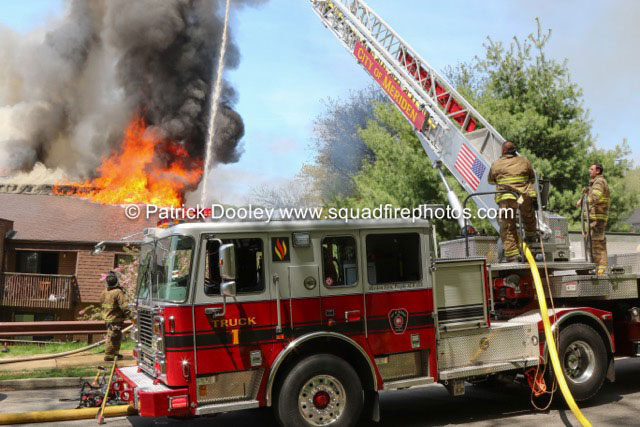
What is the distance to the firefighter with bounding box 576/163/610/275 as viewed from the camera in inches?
354

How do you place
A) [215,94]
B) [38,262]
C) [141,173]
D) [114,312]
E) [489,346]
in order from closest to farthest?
[489,346], [114,312], [141,173], [38,262], [215,94]

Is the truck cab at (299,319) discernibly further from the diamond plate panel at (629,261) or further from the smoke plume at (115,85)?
the smoke plume at (115,85)

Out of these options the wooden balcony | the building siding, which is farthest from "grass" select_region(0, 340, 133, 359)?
the building siding

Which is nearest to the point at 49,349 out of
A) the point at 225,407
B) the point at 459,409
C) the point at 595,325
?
the point at 225,407

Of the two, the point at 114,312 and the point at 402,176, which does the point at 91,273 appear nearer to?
the point at 402,176

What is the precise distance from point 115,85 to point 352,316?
2920 centimetres

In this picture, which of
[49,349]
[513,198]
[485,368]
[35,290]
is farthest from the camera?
[35,290]

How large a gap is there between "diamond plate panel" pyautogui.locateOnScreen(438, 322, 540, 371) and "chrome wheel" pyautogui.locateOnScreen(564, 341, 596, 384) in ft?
1.91

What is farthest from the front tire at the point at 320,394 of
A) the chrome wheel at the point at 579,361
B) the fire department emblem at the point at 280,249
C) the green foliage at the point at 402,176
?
the green foliage at the point at 402,176

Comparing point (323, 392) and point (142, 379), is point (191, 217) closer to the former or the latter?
point (142, 379)

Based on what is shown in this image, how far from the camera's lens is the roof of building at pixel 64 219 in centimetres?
2603

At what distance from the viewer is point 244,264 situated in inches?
244

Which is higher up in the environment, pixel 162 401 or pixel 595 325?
pixel 595 325

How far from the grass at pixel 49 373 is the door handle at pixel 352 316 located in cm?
626
